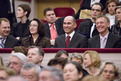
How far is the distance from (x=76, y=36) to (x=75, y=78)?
8.67 feet

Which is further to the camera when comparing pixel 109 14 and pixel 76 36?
pixel 109 14

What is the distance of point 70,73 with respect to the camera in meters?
6.37

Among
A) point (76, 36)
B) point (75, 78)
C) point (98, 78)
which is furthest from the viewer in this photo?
point (76, 36)

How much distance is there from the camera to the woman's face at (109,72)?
7.29m

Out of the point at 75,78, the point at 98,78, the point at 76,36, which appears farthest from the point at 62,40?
the point at 98,78

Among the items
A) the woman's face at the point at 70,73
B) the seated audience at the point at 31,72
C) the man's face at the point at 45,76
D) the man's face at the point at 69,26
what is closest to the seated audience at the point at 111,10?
the man's face at the point at 69,26

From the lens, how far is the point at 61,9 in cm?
1223

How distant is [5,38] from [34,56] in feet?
5.54

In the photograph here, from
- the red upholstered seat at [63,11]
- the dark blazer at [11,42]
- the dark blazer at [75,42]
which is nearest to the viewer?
the dark blazer at [75,42]

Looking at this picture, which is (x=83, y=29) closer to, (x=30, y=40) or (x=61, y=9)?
(x=30, y=40)

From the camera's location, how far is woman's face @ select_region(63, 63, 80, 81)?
630cm

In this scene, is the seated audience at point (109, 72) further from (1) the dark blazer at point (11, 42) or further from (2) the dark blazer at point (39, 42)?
(1) the dark blazer at point (11, 42)

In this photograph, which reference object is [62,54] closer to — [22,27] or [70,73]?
[70,73]

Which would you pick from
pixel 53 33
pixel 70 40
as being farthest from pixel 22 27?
pixel 70 40
